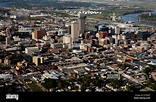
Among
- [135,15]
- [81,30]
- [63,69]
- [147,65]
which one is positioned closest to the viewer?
[63,69]

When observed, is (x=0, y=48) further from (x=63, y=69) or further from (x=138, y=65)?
(x=138, y=65)

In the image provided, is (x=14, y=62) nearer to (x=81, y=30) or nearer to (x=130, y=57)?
(x=130, y=57)

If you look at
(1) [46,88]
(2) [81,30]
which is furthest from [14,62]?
(2) [81,30]

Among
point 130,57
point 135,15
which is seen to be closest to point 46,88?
point 130,57

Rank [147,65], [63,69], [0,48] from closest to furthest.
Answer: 1. [63,69]
2. [147,65]
3. [0,48]

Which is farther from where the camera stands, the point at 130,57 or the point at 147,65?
the point at 130,57

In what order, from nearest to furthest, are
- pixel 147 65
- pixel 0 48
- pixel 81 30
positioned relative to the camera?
pixel 147 65 → pixel 0 48 → pixel 81 30

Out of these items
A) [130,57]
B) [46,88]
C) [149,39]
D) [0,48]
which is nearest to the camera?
[46,88]

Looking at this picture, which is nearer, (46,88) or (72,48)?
(46,88)
